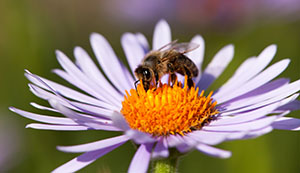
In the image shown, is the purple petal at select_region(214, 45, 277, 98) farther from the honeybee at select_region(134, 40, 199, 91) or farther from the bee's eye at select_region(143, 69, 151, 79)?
the bee's eye at select_region(143, 69, 151, 79)

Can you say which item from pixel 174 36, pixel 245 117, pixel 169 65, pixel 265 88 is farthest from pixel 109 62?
pixel 174 36

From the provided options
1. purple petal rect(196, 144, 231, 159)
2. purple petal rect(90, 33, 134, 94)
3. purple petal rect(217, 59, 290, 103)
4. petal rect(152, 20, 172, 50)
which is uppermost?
petal rect(152, 20, 172, 50)

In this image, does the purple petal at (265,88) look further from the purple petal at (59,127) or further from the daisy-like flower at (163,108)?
the purple petal at (59,127)

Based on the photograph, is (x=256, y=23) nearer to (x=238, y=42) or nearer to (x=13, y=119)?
(x=238, y=42)

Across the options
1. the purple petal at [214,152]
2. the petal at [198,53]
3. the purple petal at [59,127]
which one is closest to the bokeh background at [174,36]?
the petal at [198,53]

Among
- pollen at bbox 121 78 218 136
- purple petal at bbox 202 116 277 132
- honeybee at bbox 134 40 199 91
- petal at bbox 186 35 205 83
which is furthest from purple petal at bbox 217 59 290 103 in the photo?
petal at bbox 186 35 205 83

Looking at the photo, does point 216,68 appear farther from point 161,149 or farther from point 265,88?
point 161,149
